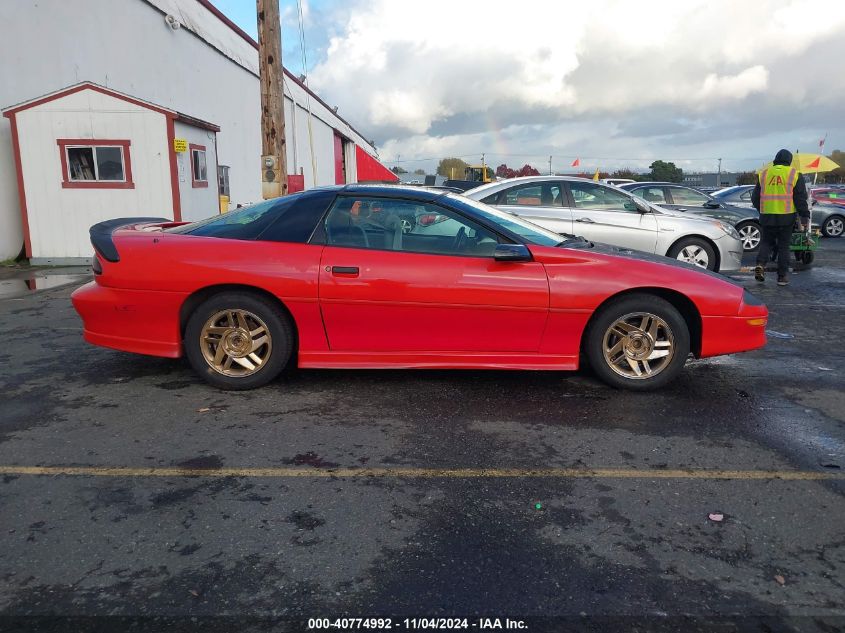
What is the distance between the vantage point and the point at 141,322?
4641 mm

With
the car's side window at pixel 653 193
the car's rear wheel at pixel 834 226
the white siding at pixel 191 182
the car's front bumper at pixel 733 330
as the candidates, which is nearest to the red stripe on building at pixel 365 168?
the car's rear wheel at pixel 834 226

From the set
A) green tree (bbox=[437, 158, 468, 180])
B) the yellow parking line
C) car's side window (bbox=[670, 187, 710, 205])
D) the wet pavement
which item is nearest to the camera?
the wet pavement

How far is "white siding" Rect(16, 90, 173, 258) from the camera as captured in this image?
1138 cm

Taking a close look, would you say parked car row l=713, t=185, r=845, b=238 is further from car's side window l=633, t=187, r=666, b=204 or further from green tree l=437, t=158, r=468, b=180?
green tree l=437, t=158, r=468, b=180

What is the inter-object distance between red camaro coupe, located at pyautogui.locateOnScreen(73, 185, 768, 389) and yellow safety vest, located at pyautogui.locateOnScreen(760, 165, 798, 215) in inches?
→ 212

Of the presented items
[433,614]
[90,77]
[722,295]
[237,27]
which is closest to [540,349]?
[722,295]

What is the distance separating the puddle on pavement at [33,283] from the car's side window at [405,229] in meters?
6.16

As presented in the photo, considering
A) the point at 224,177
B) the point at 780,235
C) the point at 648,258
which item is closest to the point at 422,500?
the point at 648,258

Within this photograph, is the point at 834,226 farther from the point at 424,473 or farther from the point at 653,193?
the point at 424,473

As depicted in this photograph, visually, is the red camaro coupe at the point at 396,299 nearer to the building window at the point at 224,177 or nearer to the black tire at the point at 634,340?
the black tire at the point at 634,340

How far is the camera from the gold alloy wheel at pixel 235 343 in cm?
459

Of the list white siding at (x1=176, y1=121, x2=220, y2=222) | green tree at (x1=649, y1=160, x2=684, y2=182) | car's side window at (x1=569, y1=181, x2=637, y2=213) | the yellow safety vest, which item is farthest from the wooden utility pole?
green tree at (x1=649, y1=160, x2=684, y2=182)

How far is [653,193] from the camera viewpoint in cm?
1313

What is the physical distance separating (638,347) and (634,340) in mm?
60
